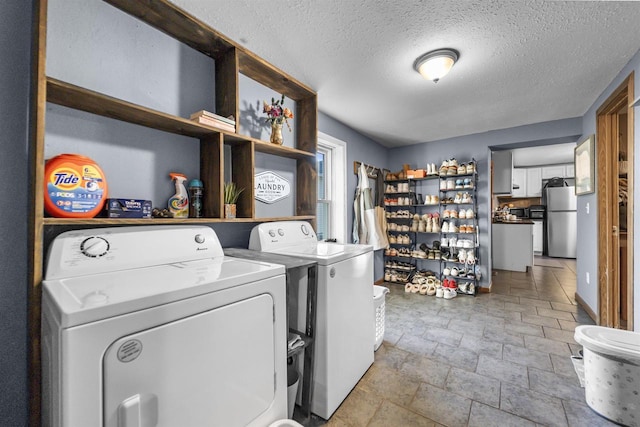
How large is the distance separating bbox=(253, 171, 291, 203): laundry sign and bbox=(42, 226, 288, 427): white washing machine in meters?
0.83

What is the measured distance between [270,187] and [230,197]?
0.48 meters

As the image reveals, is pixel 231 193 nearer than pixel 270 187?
Yes

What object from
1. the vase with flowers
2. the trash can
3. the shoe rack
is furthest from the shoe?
the vase with flowers

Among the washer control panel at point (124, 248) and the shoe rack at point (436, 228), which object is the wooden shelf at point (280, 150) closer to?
the washer control panel at point (124, 248)

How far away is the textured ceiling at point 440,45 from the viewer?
1.47 metres

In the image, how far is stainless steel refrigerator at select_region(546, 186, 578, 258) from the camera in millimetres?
5953

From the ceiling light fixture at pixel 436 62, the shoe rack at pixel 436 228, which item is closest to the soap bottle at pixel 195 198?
the ceiling light fixture at pixel 436 62

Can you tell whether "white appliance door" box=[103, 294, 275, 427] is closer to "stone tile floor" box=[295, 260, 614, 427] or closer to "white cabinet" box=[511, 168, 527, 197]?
"stone tile floor" box=[295, 260, 614, 427]

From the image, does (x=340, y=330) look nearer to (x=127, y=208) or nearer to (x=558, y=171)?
(x=127, y=208)

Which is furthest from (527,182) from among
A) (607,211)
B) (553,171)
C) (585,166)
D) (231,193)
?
(231,193)

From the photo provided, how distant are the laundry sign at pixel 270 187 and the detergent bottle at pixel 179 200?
1.83 feet

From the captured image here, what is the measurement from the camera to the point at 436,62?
6.19ft

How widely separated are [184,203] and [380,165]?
3.44m

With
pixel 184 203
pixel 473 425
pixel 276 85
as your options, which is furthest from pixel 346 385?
pixel 276 85
